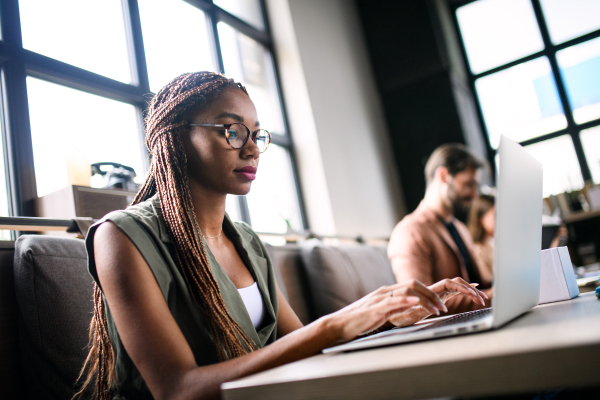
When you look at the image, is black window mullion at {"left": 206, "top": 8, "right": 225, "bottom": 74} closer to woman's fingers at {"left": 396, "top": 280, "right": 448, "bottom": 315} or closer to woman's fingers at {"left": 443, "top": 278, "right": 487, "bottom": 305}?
woman's fingers at {"left": 443, "top": 278, "right": 487, "bottom": 305}

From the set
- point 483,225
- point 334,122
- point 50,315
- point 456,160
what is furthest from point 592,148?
point 50,315

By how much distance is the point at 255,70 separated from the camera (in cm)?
405

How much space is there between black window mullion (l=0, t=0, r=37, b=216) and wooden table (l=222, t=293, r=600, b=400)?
184cm

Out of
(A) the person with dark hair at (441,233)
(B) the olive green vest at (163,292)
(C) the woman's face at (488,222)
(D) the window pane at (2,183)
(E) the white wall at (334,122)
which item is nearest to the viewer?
(B) the olive green vest at (163,292)

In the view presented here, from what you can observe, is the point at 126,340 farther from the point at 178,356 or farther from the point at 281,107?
the point at 281,107

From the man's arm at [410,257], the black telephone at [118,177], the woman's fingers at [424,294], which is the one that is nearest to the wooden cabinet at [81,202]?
the black telephone at [118,177]

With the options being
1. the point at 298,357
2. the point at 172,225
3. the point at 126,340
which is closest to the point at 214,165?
the point at 172,225

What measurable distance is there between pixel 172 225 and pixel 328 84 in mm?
3687

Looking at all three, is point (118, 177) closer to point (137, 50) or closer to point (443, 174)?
point (137, 50)

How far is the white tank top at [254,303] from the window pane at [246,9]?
321 centimetres

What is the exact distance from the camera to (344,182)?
4234mm

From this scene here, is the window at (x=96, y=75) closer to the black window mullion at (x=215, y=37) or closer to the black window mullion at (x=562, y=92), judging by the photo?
the black window mullion at (x=215, y=37)

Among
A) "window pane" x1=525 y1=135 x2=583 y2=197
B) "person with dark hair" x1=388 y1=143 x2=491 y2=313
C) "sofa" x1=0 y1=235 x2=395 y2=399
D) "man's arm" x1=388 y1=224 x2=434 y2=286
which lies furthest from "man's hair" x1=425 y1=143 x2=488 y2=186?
"window pane" x1=525 y1=135 x2=583 y2=197

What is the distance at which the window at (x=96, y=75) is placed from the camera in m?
2.05
